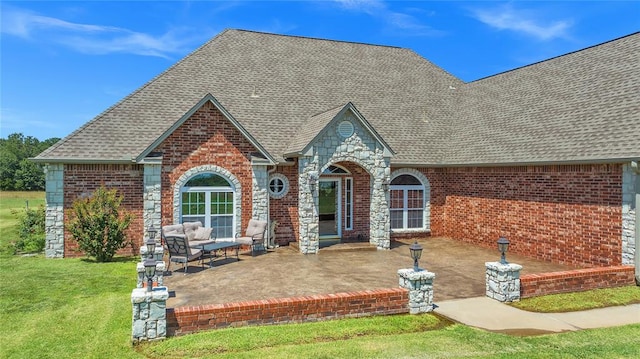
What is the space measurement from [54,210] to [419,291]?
39.0ft

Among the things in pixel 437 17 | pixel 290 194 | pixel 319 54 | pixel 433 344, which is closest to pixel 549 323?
pixel 433 344

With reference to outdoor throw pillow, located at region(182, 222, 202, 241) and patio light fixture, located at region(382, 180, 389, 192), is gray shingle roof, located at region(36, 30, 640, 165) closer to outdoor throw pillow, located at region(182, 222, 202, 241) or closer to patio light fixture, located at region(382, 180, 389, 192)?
patio light fixture, located at region(382, 180, 389, 192)

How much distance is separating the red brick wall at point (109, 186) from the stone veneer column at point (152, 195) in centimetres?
76

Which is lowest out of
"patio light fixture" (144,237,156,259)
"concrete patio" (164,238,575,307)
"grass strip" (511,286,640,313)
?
"grass strip" (511,286,640,313)

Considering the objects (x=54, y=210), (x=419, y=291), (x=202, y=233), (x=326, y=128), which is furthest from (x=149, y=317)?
(x=326, y=128)

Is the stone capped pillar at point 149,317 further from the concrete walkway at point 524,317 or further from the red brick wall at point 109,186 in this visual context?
the red brick wall at point 109,186

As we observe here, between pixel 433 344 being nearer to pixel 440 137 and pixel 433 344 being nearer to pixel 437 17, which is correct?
pixel 437 17

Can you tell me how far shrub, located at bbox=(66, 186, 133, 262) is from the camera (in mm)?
13195

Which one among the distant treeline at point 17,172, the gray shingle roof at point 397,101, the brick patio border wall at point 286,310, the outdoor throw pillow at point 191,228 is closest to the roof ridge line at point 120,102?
the gray shingle roof at point 397,101

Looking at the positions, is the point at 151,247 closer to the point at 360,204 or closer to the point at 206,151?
the point at 206,151

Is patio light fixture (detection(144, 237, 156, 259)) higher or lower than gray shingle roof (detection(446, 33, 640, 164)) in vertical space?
lower

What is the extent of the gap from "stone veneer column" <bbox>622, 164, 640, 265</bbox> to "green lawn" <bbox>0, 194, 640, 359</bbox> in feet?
13.4

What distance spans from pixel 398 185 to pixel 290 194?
4.92 m

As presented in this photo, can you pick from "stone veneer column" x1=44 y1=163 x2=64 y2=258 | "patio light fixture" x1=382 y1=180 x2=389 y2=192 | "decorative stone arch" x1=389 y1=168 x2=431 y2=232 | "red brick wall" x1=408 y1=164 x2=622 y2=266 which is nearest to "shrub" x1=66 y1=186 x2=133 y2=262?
"stone veneer column" x1=44 y1=163 x2=64 y2=258
